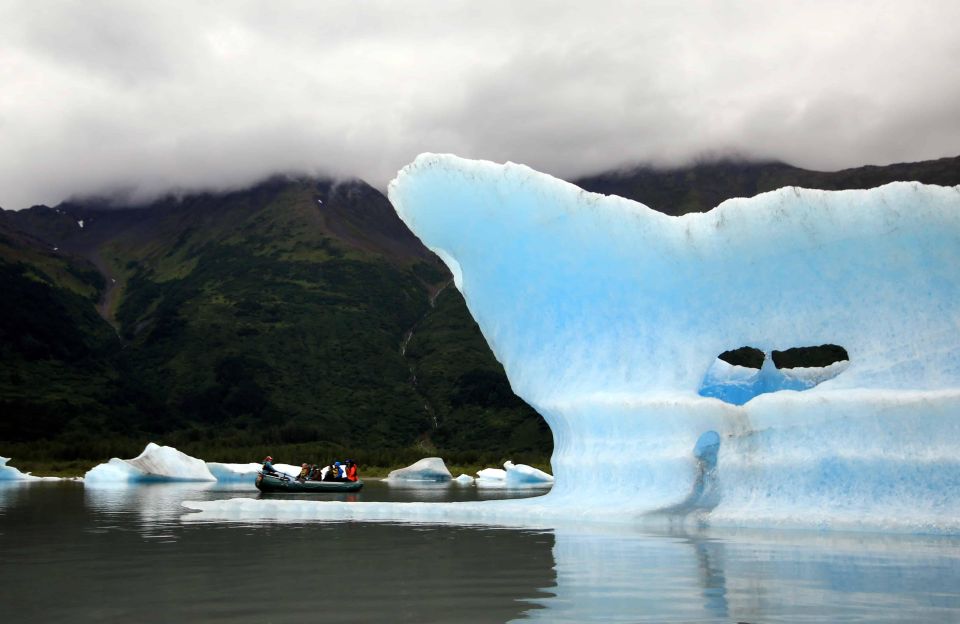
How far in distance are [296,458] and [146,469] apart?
25825mm

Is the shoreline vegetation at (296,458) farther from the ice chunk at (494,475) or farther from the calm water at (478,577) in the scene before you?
the calm water at (478,577)

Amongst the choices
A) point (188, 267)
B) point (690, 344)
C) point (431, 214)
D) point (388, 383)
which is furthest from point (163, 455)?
point (188, 267)

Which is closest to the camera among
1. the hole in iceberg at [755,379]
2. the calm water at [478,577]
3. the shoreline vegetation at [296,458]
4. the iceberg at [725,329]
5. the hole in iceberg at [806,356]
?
the calm water at [478,577]

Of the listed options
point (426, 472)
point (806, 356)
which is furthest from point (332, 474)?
point (806, 356)

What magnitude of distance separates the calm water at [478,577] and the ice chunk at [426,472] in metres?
39.6

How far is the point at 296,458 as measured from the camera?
7131 centimetres

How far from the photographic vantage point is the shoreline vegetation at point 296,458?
63.7 metres

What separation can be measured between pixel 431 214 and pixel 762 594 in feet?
33.2

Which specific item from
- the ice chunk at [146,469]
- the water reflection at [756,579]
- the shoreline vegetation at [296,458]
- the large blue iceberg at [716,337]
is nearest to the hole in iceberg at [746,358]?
the shoreline vegetation at [296,458]

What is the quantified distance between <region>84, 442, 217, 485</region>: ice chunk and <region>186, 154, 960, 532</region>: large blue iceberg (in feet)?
104

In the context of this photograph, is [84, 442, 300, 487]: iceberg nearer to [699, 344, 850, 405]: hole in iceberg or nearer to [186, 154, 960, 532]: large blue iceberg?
[186, 154, 960, 532]: large blue iceberg

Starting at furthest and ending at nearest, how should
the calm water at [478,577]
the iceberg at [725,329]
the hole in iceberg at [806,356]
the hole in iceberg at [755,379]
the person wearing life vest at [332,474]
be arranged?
the hole in iceberg at [806,356]
the person wearing life vest at [332,474]
the hole in iceberg at [755,379]
the iceberg at [725,329]
the calm water at [478,577]

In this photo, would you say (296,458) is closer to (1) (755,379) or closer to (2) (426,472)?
(2) (426,472)

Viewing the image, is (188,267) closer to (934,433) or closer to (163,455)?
(163,455)
